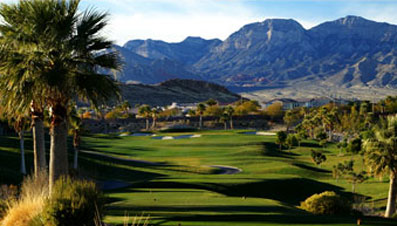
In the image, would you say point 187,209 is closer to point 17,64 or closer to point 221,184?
point 17,64

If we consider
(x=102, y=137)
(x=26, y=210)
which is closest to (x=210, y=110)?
(x=102, y=137)

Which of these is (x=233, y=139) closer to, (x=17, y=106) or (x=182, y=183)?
(x=182, y=183)

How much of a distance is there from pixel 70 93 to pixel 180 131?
11101 centimetres

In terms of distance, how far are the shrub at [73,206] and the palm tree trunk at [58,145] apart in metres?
2.28

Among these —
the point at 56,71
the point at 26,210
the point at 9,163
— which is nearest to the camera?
the point at 26,210

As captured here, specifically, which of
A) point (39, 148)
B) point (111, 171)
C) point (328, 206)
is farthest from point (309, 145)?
point (39, 148)

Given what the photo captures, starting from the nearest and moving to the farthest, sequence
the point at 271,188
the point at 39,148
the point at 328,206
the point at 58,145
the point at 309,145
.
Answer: the point at 58,145
the point at 39,148
the point at 328,206
the point at 271,188
the point at 309,145

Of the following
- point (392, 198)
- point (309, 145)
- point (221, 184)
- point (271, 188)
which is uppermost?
point (309, 145)

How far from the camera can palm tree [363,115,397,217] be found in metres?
35.4

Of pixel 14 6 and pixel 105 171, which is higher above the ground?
pixel 14 6

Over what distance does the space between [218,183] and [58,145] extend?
25703 mm

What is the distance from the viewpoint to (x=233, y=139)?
9975cm

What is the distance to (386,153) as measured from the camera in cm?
3544

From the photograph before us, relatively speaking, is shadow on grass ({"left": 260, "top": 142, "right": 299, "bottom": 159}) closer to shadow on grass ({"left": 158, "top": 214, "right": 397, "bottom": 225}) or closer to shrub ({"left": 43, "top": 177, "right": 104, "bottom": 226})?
shadow on grass ({"left": 158, "top": 214, "right": 397, "bottom": 225})
